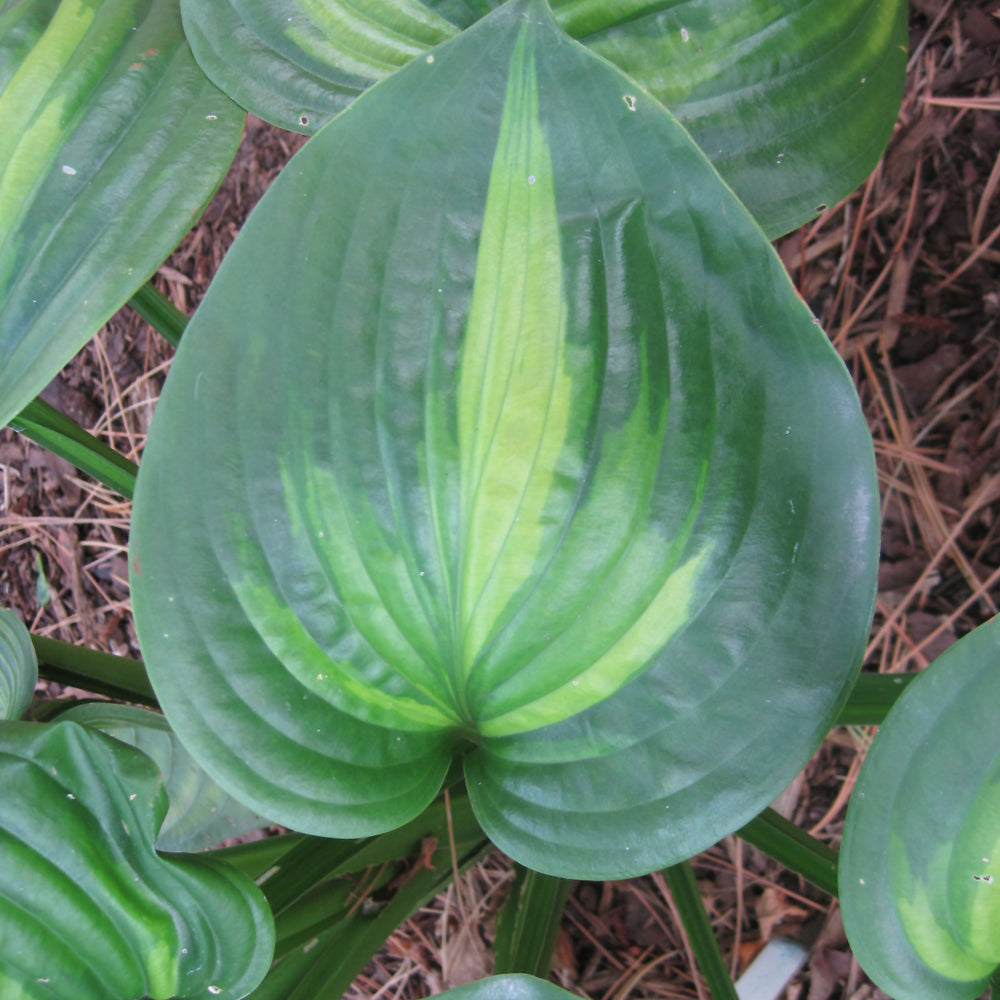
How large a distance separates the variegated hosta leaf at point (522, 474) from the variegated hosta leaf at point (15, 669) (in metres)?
0.26

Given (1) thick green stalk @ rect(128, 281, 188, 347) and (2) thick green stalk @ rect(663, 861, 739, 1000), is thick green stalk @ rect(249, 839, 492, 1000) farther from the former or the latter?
(1) thick green stalk @ rect(128, 281, 188, 347)

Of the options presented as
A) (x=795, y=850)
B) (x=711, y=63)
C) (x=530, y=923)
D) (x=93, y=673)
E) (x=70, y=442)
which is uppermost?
(x=711, y=63)

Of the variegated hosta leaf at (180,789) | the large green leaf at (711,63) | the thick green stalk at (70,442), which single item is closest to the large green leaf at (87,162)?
the large green leaf at (711,63)

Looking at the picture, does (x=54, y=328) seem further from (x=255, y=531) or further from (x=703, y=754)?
(x=703, y=754)

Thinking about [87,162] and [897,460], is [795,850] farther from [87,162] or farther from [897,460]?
[87,162]

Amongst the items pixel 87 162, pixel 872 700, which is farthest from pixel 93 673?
pixel 872 700

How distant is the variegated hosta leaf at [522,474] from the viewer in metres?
0.44

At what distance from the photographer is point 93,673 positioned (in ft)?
2.66

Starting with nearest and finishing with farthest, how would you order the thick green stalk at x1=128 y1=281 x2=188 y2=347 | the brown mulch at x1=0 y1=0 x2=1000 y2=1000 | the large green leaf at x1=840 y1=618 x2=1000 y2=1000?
the large green leaf at x1=840 y1=618 x2=1000 y2=1000
the thick green stalk at x1=128 y1=281 x2=188 y2=347
the brown mulch at x1=0 y1=0 x2=1000 y2=1000

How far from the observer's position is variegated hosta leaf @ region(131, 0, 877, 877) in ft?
1.44

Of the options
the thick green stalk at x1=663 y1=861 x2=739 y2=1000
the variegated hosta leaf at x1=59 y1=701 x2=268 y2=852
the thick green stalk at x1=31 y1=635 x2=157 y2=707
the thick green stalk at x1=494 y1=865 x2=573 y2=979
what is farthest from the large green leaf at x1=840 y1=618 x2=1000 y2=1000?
the thick green stalk at x1=31 y1=635 x2=157 y2=707

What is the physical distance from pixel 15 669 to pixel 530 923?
0.50 meters

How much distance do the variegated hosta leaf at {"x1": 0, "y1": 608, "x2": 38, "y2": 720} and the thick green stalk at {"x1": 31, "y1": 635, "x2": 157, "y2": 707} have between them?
113 millimetres

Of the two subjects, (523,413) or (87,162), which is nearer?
(523,413)
